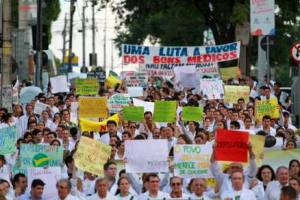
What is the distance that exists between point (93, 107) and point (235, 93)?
442 cm

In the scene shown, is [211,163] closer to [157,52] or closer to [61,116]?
[61,116]

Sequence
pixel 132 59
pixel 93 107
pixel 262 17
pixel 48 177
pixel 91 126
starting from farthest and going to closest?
pixel 132 59, pixel 262 17, pixel 93 107, pixel 91 126, pixel 48 177

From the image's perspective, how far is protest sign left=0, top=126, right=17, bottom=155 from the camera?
15.9 metres

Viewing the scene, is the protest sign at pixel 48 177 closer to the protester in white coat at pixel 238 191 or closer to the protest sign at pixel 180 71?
the protester in white coat at pixel 238 191

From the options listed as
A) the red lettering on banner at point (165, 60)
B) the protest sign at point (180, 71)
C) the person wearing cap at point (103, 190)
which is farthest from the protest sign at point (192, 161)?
the red lettering on banner at point (165, 60)

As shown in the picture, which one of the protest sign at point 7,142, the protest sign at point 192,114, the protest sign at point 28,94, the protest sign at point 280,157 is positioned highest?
the protest sign at point 28,94

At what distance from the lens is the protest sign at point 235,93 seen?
24.1 m

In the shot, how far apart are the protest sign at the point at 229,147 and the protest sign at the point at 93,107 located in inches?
280

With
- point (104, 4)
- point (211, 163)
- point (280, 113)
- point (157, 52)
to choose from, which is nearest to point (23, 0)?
point (104, 4)

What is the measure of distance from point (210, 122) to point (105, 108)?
2093 millimetres

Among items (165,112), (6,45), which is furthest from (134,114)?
(6,45)

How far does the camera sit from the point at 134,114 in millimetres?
19734

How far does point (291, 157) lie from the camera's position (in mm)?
15820

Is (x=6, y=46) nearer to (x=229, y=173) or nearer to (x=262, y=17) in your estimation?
(x=262, y=17)
